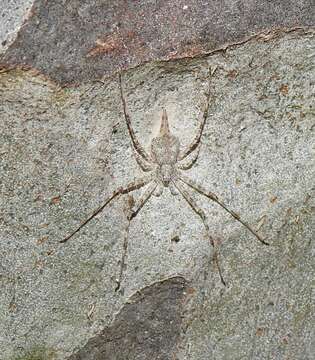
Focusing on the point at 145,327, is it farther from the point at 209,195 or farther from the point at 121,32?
the point at 121,32

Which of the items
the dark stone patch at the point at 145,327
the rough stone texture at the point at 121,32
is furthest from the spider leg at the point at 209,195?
the rough stone texture at the point at 121,32

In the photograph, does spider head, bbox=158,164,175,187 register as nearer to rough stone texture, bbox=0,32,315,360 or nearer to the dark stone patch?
rough stone texture, bbox=0,32,315,360

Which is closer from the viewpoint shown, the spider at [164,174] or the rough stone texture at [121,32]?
the rough stone texture at [121,32]

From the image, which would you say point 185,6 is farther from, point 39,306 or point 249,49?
point 39,306

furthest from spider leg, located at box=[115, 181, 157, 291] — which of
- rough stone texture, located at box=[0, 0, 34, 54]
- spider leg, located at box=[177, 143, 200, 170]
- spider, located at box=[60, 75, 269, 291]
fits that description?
rough stone texture, located at box=[0, 0, 34, 54]

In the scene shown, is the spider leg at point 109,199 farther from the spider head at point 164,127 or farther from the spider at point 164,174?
the spider head at point 164,127
